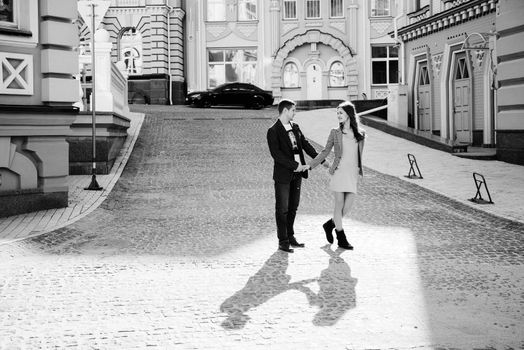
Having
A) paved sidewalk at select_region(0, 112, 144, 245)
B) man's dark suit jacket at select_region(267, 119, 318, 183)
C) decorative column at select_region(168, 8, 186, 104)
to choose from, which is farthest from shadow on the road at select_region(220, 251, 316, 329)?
decorative column at select_region(168, 8, 186, 104)

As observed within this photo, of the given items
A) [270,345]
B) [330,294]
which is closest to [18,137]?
[330,294]

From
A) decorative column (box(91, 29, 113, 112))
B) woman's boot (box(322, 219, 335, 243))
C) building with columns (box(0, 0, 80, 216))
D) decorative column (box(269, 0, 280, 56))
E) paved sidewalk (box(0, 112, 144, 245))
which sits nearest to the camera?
woman's boot (box(322, 219, 335, 243))

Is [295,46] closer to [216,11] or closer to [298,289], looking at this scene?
[216,11]

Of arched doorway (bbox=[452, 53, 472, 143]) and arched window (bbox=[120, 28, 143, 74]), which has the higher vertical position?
arched window (bbox=[120, 28, 143, 74])

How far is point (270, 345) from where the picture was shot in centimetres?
560

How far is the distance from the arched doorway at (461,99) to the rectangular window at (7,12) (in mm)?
14969

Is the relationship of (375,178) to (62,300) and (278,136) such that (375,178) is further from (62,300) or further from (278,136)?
(62,300)

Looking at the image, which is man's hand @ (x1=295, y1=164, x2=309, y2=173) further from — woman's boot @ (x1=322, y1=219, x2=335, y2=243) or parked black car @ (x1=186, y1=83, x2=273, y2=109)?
parked black car @ (x1=186, y1=83, x2=273, y2=109)

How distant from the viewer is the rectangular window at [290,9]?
4273 cm

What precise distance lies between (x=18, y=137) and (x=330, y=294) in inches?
280

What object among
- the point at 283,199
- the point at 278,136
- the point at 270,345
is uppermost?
the point at 278,136

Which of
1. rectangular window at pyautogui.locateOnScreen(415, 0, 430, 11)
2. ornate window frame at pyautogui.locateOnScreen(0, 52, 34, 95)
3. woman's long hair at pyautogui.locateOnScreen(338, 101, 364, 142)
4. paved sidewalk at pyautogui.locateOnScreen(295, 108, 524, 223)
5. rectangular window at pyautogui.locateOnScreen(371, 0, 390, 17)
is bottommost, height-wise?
paved sidewalk at pyautogui.locateOnScreen(295, 108, 524, 223)

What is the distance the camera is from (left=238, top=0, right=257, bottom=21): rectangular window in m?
42.7

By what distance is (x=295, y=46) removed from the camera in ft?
139
